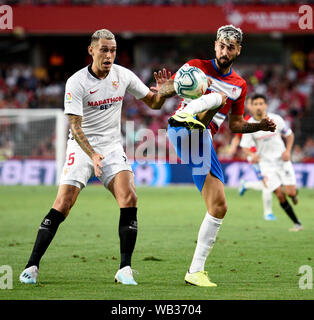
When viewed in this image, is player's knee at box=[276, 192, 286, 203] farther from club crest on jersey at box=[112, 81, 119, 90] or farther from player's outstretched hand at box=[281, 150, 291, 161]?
club crest on jersey at box=[112, 81, 119, 90]

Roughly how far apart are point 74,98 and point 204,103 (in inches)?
54.5

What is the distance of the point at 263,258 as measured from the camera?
9227 millimetres

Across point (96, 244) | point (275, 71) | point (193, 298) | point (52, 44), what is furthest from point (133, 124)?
point (193, 298)

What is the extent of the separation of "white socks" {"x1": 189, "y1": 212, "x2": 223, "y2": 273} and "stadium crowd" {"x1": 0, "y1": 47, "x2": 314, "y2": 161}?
17.1 meters

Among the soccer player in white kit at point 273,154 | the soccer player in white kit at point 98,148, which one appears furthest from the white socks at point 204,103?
the soccer player in white kit at point 273,154

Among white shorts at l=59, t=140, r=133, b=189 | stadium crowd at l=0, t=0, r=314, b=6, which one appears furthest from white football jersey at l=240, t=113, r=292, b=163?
stadium crowd at l=0, t=0, r=314, b=6

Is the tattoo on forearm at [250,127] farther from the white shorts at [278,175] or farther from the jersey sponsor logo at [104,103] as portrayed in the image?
the white shorts at [278,175]

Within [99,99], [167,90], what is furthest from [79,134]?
[167,90]

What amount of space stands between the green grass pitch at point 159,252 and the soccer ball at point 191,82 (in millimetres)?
1855

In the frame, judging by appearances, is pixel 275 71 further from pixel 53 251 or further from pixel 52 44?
pixel 53 251

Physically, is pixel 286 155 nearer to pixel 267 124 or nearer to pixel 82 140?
pixel 267 124

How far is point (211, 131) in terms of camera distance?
7527 mm

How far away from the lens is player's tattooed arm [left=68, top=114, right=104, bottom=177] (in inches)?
280
